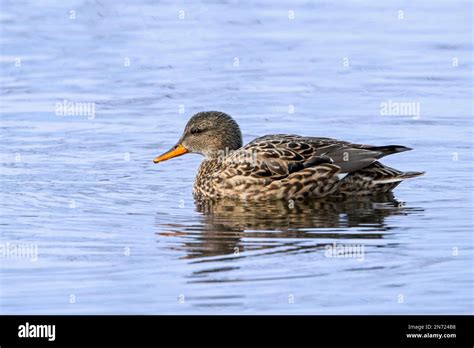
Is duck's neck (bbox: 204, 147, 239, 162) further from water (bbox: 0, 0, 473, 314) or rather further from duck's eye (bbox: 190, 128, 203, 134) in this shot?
water (bbox: 0, 0, 473, 314)

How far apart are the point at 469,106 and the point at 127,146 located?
4852mm

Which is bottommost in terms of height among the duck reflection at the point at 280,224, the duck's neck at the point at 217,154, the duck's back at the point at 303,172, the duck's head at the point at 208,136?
the duck reflection at the point at 280,224

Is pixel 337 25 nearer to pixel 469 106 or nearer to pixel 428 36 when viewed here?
pixel 428 36

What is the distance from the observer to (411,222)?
13.0 metres

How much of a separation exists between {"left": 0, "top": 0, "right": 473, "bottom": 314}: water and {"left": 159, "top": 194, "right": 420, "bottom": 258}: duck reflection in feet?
0.11

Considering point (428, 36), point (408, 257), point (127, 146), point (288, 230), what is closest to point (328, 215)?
point (288, 230)

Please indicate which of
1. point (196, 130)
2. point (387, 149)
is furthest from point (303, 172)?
point (196, 130)

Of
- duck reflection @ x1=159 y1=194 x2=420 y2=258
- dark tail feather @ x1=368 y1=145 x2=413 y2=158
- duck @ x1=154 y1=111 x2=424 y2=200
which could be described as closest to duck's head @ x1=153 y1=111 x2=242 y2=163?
duck @ x1=154 y1=111 x2=424 y2=200

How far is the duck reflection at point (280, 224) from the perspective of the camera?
39.8ft

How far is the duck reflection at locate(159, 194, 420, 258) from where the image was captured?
1214 cm

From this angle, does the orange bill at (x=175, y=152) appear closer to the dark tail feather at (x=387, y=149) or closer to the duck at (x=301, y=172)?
the duck at (x=301, y=172)

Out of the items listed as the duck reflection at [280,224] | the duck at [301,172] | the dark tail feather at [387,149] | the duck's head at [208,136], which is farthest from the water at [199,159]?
the dark tail feather at [387,149]

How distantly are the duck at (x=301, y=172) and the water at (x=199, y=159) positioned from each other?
0.73 feet

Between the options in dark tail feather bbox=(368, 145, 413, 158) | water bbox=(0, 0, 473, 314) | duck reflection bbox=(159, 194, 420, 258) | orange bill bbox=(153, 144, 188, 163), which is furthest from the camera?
orange bill bbox=(153, 144, 188, 163)
